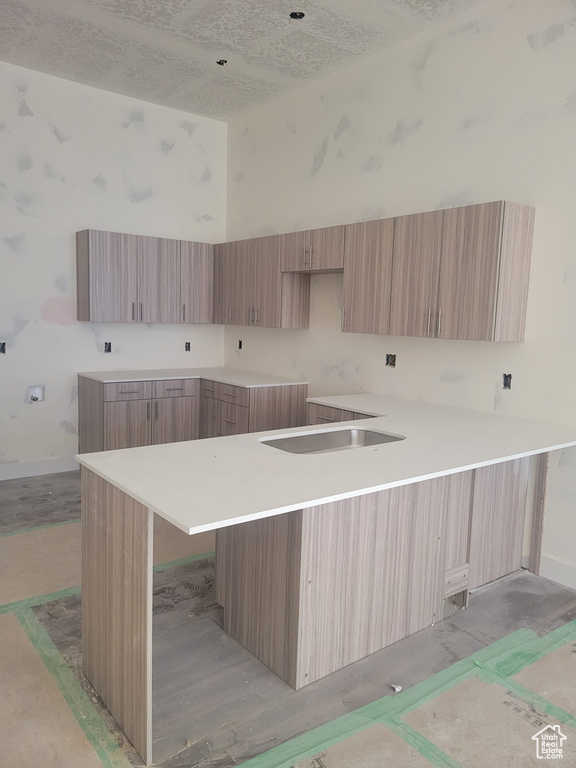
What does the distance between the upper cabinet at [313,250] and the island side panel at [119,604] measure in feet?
7.99

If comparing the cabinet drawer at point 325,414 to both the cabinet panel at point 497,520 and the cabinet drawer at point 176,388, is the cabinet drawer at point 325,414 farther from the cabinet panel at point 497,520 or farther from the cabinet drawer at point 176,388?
the cabinet drawer at point 176,388

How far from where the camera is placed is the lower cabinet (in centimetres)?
457

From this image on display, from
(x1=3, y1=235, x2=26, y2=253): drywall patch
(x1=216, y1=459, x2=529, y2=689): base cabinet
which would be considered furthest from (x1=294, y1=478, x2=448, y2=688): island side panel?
(x1=3, y1=235, x2=26, y2=253): drywall patch

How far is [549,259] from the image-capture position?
3.11m

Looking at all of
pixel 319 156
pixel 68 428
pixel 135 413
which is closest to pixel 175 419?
pixel 135 413

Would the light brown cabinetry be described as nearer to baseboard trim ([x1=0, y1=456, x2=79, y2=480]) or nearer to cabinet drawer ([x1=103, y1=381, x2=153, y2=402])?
cabinet drawer ([x1=103, y1=381, x2=153, y2=402])

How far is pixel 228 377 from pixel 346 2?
2.83 m

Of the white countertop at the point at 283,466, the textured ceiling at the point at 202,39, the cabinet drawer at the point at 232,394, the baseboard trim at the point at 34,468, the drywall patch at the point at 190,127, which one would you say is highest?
the textured ceiling at the point at 202,39

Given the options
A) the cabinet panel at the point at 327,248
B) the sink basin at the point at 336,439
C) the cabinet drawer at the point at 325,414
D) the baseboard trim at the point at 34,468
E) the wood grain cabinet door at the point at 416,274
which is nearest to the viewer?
the sink basin at the point at 336,439

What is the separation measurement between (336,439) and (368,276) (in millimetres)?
1242

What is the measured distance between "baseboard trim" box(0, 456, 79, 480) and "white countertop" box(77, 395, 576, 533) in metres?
2.92

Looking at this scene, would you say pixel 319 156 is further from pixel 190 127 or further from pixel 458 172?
pixel 190 127

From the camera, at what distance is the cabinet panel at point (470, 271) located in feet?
9.89

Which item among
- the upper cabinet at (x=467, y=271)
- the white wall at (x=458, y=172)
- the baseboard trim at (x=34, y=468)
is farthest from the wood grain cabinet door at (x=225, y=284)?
the upper cabinet at (x=467, y=271)
